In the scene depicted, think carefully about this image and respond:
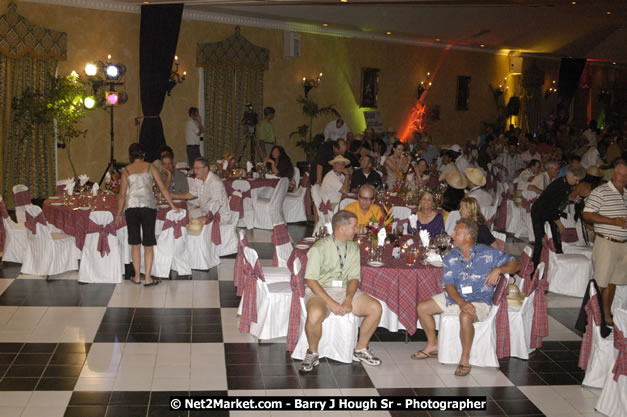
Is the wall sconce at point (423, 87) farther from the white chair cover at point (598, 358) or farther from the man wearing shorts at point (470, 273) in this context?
the white chair cover at point (598, 358)

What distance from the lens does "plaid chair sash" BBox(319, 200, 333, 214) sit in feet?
30.8

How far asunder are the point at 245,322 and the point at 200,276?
205 cm

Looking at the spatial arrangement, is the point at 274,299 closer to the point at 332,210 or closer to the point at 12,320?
the point at 12,320

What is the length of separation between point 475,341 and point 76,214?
4475 mm

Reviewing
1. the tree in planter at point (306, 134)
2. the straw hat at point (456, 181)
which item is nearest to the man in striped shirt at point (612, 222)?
the straw hat at point (456, 181)

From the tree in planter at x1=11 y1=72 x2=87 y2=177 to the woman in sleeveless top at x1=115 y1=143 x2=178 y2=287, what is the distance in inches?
186

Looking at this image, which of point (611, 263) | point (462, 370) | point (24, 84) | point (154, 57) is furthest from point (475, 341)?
point (24, 84)

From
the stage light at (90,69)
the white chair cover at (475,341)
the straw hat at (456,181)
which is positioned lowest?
the white chair cover at (475,341)

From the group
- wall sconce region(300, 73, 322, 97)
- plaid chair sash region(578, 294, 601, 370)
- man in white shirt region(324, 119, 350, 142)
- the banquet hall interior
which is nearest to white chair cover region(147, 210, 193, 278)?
the banquet hall interior

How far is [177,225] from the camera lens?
8078 millimetres

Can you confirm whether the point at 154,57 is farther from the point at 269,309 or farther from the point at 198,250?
the point at 269,309

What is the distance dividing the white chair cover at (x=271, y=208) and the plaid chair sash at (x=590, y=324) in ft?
19.7

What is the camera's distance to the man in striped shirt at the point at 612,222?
6.63 metres

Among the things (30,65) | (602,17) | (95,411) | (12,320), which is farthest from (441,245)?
(602,17)
